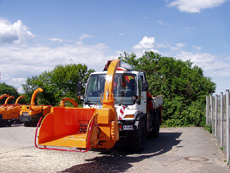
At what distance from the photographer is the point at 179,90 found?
75.5 ft

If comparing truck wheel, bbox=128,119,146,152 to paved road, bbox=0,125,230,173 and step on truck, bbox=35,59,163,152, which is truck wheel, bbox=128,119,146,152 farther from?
paved road, bbox=0,125,230,173

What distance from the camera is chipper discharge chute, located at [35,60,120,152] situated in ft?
22.5

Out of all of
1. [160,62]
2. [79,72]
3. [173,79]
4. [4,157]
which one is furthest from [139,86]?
[79,72]

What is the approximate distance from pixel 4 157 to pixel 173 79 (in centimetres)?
1732

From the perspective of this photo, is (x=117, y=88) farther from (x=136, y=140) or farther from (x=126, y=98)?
(x=136, y=140)

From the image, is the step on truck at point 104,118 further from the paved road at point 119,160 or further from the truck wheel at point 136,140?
the paved road at point 119,160

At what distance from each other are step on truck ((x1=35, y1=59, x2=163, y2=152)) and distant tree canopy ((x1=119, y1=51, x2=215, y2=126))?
1002cm

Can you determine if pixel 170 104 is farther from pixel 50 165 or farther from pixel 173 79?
pixel 50 165

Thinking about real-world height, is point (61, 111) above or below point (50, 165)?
above

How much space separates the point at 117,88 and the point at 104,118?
2051 millimetres

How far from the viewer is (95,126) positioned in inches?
A: 276

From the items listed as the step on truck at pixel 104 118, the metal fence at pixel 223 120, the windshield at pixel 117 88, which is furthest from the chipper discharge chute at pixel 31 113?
the metal fence at pixel 223 120

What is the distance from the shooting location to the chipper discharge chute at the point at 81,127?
686 cm

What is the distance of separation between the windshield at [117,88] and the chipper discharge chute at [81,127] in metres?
1.11
